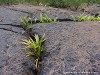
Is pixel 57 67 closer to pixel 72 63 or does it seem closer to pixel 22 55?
pixel 72 63

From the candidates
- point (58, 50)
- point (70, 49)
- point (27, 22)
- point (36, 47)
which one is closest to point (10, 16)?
point (27, 22)

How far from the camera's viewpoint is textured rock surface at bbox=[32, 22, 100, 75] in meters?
4.34

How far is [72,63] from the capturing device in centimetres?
444

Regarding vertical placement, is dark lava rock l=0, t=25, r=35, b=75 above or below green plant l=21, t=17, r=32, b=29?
below

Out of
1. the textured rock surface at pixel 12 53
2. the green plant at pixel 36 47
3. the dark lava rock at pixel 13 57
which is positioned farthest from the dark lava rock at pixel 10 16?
the green plant at pixel 36 47

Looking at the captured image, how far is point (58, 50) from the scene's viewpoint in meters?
4.95

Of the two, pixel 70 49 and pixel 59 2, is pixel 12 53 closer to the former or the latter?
pixel 70 49

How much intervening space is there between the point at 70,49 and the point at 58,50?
0.24 meters

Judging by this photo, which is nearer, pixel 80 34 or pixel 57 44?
pixel 57 44

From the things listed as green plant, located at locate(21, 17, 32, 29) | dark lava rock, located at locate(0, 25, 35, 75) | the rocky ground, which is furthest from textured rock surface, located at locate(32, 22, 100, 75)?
green plant, located at locate(21, 17, 32, 29)

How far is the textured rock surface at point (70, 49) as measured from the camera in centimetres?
434

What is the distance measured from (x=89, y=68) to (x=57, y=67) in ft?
1.87

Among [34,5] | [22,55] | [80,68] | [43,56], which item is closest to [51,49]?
[43,56]

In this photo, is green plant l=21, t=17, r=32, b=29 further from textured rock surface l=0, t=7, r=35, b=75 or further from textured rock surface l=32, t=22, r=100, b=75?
textured rock surface l=32, t=22, r=100, b=75
